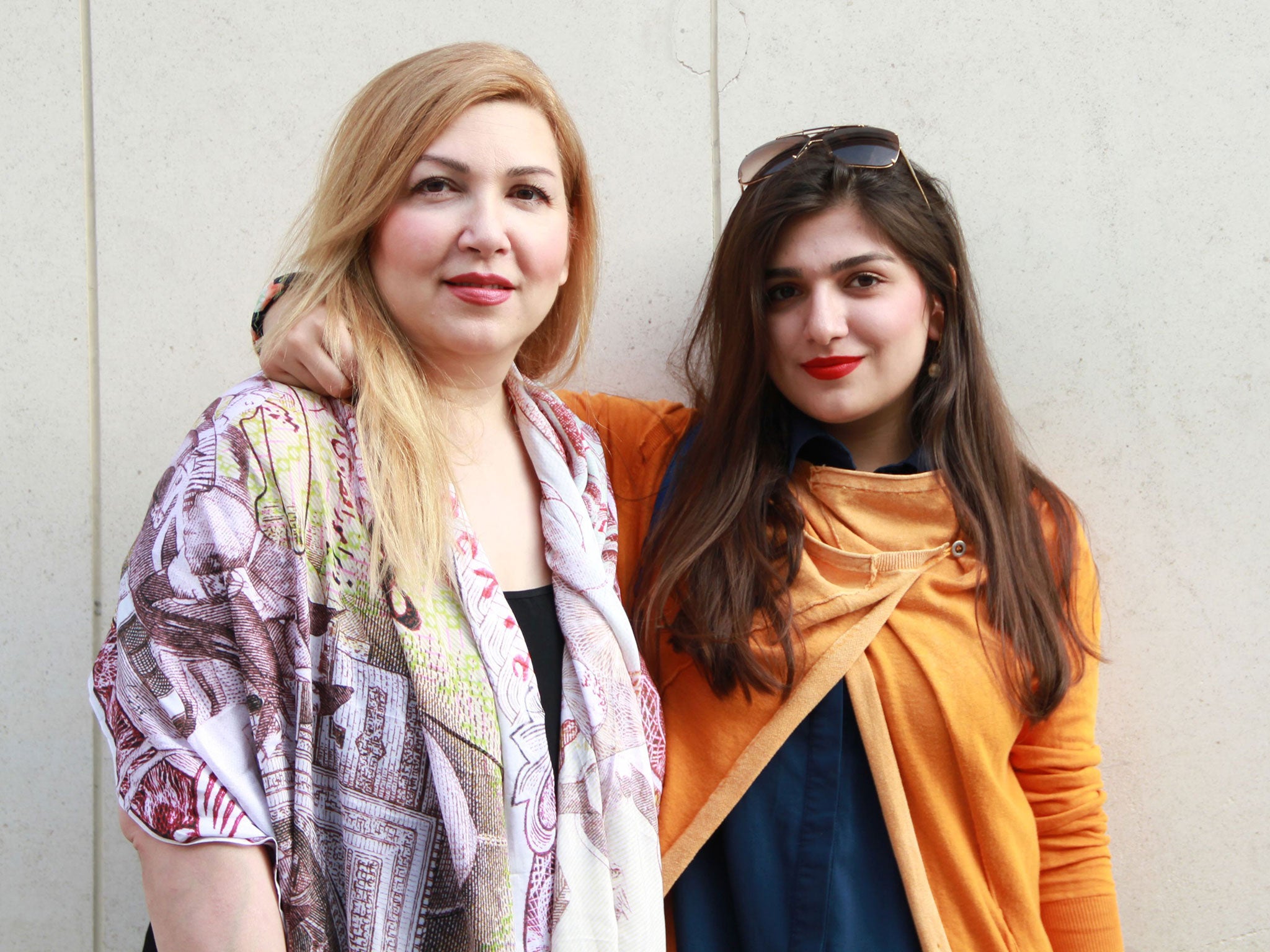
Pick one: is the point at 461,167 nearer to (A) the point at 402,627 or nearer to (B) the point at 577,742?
(A) the point at 402,627

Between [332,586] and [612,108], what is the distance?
55.0 inches

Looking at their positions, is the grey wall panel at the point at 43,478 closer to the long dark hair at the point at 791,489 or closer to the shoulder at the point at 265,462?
the shoulder at the point at 265,462

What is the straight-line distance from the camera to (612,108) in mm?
2191

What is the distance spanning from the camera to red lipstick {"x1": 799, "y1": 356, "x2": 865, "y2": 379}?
177 cm

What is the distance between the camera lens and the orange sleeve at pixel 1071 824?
68.9 inches

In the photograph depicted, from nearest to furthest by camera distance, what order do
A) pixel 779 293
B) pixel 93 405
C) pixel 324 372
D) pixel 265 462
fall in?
pixel 265 462 → pixel 324 372 → pixel 779 293 → pixel 93 405

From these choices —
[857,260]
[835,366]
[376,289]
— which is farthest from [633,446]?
[376,289]

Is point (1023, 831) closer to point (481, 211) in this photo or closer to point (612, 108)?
point (481, 211)

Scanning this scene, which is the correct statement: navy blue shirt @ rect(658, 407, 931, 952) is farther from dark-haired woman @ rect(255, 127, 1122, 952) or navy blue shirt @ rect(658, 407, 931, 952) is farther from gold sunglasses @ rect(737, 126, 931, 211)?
gold sunglasses @ rect(737, 126, 931, 211)

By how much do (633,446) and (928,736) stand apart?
814mm

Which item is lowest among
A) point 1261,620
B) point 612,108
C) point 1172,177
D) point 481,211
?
point 1261,620

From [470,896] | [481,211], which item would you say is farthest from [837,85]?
[470,896]

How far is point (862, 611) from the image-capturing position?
1.72m

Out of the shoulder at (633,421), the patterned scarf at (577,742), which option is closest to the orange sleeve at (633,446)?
the shoulder at (633,421)
